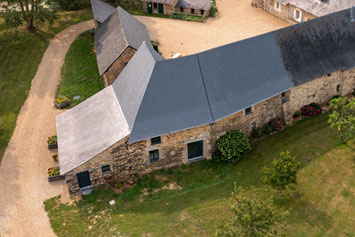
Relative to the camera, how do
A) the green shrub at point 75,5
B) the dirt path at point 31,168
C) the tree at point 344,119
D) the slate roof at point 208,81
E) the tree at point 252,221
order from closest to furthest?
the tree at point 252,221 < the dirt path at point 31,168 < the slate roof at point 208,81 < the tree at point 344,119 < the green shrub at point 75,5

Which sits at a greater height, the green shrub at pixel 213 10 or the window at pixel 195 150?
the green shrub at pixel 213 10

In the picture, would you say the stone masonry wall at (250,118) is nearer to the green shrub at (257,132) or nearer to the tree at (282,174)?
the green shrub at (257,132)

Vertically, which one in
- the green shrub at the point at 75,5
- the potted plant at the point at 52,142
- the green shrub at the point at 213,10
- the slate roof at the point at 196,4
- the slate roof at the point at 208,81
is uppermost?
the green shrub at the point at 75,5

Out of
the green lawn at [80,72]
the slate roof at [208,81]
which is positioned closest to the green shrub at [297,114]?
the slate roof at [208,81]

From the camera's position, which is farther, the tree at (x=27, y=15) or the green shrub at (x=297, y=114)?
the tree at (x=27, y=15)

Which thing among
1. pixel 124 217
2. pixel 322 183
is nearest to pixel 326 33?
pixel 322 183

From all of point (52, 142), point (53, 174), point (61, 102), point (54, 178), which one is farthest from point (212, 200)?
point (61, 102)
